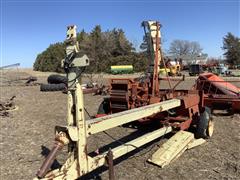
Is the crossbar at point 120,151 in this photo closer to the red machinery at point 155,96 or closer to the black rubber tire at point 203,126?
the black rubber tire at point 203,126

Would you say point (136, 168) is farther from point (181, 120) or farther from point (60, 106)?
point (60, 106)

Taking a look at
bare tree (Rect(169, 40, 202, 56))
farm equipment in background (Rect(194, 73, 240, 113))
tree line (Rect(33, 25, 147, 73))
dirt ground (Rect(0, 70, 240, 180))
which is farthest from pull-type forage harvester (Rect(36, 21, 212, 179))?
bare tree (Rect(169, 40, 202, 56))

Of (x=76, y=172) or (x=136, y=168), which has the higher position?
(x=76, y=172)

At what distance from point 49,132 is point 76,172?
4359mm

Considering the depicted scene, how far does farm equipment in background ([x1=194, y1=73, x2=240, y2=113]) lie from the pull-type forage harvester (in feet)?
4.84

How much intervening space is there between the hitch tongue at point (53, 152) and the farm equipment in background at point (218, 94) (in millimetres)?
6392

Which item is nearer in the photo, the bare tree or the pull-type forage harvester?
the pull-type forage harvester

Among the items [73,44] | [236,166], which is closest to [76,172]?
[73,44]

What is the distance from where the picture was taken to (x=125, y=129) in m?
8.96

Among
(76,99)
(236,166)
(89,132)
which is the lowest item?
(236,166)

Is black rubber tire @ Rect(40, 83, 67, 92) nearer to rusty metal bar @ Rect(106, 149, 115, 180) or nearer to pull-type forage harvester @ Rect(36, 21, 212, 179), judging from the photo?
pull-type forage harvester @ Rect(36, 21, 212, 179)

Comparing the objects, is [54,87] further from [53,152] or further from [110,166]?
[53,152]

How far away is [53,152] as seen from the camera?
14.3 ft

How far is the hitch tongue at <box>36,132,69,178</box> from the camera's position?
13.9 feet
